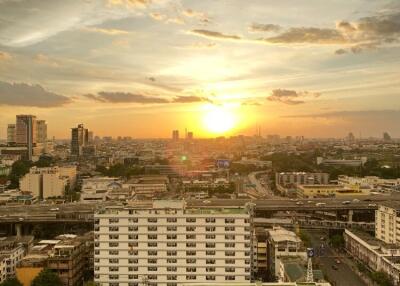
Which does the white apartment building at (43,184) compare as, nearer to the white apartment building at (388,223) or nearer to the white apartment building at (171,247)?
the white apartment building at (171,247)

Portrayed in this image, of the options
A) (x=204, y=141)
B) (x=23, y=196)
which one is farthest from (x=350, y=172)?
(x=204, y=141)

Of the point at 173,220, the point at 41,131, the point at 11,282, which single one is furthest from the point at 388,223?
the point at 41,131

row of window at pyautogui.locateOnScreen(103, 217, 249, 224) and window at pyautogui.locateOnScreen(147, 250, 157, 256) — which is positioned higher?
row of window at pyautogui.locateOnScreen(103, 217, 249, 224)

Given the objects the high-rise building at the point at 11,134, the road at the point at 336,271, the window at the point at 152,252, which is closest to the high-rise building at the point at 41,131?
the high-rise building at the point at 11,134

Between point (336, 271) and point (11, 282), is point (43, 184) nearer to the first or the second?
point (11, 282)

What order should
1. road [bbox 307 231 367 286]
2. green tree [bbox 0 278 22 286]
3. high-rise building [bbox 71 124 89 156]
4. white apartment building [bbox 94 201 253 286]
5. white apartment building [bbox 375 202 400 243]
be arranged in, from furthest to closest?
high-rise building [bbox 71 124 89 156] < white apartment building [bbox 375 202 400 243] < road [bbox 307 231 367 286] < white apartment building [bbox 94 201 253 286] < green tree [bbox 0 278 22 286]

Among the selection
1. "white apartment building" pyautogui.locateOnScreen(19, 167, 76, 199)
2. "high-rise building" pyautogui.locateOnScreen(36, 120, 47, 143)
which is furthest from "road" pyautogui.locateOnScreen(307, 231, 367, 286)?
"high-rise building" pyautogui.locateOnScreen(36, 120, 47, 143)

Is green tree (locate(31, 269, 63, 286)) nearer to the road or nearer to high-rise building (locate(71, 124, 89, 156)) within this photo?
the road
